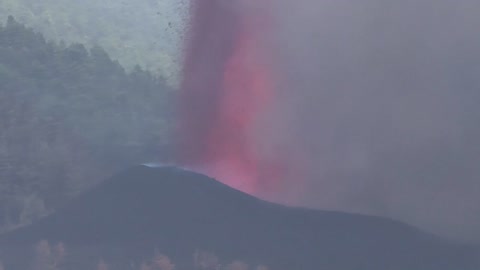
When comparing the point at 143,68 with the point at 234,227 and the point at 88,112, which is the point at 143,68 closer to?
the point at 88,112

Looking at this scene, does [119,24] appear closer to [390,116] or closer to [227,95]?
[227,95]

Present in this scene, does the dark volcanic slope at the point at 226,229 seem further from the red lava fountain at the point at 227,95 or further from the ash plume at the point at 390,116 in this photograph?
the red lava fountain at the point at 227,95

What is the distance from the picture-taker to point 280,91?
762 centimetres

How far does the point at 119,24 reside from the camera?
833 cm

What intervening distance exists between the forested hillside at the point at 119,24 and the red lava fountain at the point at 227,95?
225 mm

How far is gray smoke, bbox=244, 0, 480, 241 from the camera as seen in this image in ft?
23.8

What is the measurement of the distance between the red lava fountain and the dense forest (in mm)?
259

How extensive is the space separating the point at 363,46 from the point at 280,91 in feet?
2.45

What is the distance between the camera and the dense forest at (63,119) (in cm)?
752

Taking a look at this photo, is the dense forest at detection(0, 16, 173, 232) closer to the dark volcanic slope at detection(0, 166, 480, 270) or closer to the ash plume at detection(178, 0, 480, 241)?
the dark volcanic slope at detection(0, 166, 480, 270)

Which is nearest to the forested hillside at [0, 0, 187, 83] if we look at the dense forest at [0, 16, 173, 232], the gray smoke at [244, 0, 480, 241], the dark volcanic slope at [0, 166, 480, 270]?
the dense forest at [0, 16, 173, 232]

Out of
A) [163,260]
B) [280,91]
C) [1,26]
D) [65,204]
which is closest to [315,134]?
[280,91]

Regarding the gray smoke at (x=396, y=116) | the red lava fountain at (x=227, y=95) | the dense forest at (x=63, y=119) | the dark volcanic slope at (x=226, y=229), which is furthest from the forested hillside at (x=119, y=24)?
the gray smoke at (x=396, y=116)

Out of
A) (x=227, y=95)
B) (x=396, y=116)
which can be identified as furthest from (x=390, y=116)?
(x=227, y=95)
